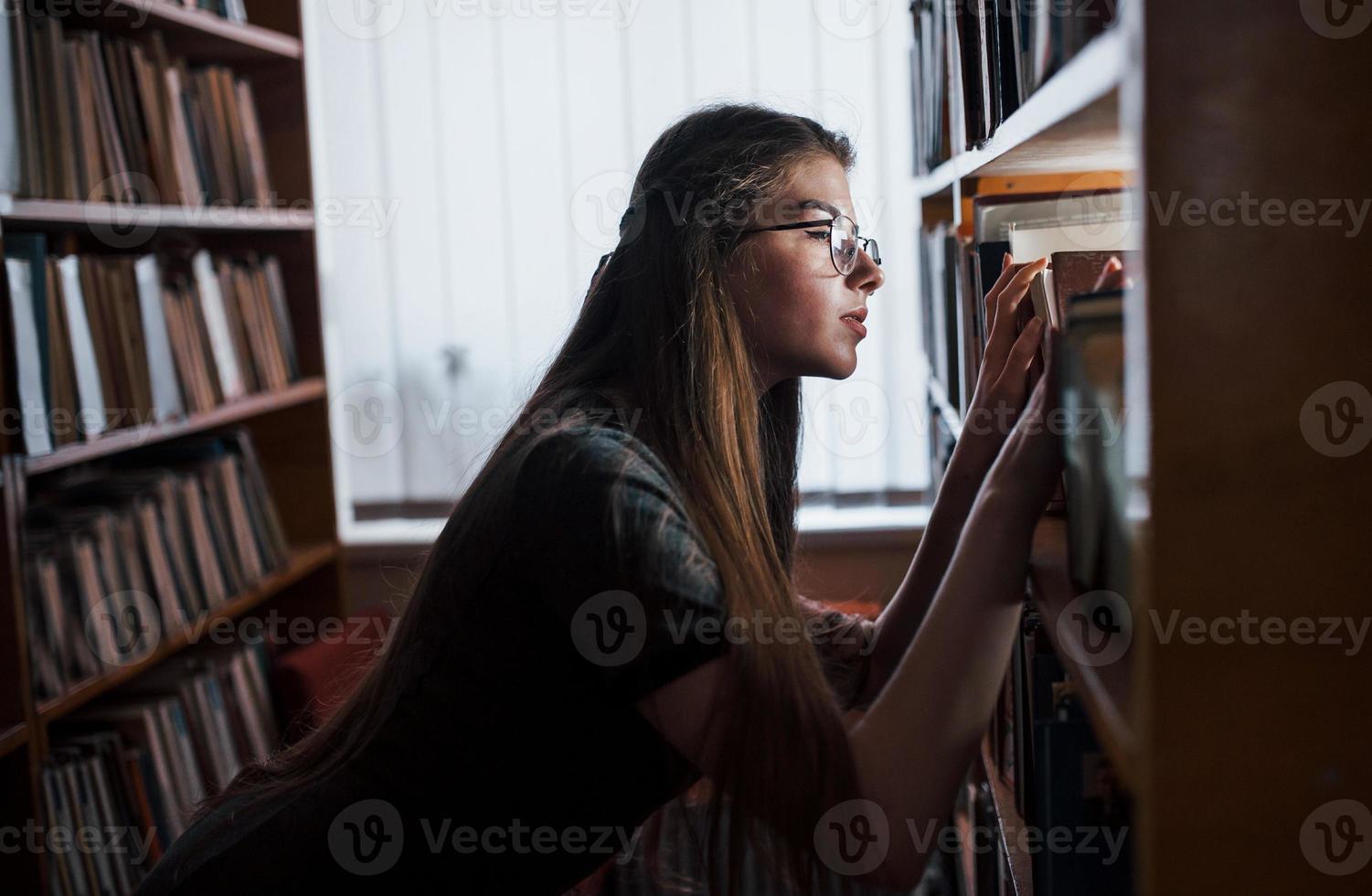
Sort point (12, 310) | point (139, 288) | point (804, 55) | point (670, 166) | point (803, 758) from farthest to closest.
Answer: point (804, 55)
point (139, 288)
point (12, 310)
point (670, 166)
point (803, 758)

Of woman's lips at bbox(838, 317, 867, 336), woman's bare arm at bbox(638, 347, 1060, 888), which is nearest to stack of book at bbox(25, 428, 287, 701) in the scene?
woman's lips at bbox(838, 317, 867, 336)

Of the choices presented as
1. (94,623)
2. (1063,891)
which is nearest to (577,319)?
(1063,891)

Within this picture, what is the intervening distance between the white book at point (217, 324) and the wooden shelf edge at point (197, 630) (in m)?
0.40

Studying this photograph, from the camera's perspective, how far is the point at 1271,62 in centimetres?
59

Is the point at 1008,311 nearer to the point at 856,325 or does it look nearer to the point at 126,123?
the point at 856,325

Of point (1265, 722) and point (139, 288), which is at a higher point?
point (139, 288)

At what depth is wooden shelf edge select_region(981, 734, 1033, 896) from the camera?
43.0 inches

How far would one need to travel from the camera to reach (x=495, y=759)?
1.01 meters

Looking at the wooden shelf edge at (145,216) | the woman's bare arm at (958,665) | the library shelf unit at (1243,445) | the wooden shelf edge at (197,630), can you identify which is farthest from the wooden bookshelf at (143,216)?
the library shelf unit at (1243,445)

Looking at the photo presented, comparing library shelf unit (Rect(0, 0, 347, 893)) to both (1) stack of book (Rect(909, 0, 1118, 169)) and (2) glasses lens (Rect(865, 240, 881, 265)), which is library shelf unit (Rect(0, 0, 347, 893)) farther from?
(1) stack of book (Rect(909, 0, 1118, 169))

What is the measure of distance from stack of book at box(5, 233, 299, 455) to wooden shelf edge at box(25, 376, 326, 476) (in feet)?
0.06

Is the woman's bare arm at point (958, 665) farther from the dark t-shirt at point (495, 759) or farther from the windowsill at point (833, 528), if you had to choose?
the windowsill at point (833, 528)

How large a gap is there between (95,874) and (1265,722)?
5.87ft

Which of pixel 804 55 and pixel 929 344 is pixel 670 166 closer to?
pixel 929 344
